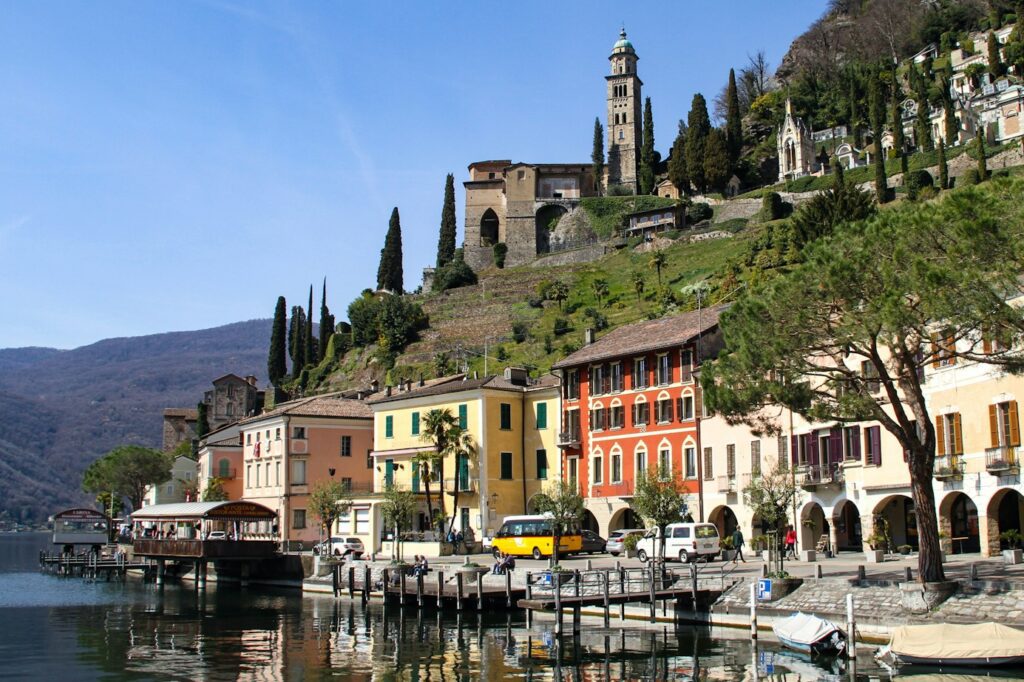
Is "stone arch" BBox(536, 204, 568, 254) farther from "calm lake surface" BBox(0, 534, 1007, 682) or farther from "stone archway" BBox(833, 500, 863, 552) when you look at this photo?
"stone archway" BBox(833, 500, 863, 552)

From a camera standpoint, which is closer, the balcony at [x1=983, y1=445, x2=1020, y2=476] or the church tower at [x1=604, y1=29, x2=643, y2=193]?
the balcony at [x1=983, y1=445, x2=1020, y2=476]

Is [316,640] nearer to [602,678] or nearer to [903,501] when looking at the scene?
[602,678]

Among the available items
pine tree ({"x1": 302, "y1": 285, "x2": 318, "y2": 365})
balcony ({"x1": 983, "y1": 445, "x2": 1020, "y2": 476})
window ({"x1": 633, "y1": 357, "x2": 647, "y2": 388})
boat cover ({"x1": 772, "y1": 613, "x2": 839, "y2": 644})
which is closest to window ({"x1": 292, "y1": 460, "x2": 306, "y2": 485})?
window ({"x1": 633, "y1": 357, "x2": 647, "y2": 388})

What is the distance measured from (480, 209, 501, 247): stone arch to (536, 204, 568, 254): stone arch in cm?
620

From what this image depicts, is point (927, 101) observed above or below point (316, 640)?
above

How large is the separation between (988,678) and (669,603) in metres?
14.0

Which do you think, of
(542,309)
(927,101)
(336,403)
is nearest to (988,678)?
(336,403)

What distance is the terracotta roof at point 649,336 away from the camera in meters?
54.5

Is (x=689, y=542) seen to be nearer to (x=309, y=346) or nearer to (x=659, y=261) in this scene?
(x=659, y=261)

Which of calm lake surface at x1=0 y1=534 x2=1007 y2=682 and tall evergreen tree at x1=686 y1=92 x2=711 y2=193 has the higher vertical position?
tall evergreen tree at x1=686 y1=92 x2=711 y2=193

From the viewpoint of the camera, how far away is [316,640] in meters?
39.0

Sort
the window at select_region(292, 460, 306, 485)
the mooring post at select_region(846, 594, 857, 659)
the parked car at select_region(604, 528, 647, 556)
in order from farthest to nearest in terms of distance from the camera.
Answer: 1. the window at select_region(292, 460, 306, 485)
2. the parked car at select_region(604, 528, 647, 556)
3. the mooring post at select_region(846, 594, 857, 659)

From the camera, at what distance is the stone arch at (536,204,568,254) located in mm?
146625

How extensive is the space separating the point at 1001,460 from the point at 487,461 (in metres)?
30.7
